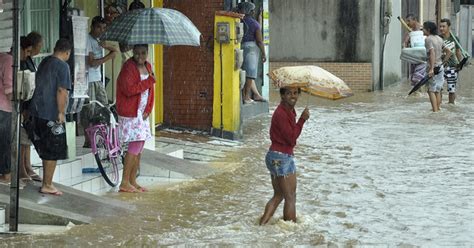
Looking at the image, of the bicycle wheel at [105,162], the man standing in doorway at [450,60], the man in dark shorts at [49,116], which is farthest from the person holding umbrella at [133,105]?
the man standing in doorway at [450,60]

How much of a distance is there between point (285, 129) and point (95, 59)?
3716 mm

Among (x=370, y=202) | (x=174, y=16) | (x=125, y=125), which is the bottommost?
(x=370, y=202)

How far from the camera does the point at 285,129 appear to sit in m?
9.66

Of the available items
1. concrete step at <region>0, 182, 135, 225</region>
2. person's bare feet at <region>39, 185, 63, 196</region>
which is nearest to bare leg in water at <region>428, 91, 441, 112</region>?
concrete step at <region>0, 182, 135, 225</region>

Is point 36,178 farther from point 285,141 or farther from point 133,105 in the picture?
point 285,141

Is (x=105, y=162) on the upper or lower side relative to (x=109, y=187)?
upper

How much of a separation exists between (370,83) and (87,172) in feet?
50.9

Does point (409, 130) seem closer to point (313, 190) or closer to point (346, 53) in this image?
point (313, 190)

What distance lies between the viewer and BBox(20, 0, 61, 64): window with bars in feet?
39.7

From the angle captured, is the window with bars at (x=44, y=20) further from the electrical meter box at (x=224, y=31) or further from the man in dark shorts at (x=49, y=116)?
the electrical meter box at (x=224, y=31)

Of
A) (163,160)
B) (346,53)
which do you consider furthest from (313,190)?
(346,53)

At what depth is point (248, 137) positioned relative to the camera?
17.0 meters

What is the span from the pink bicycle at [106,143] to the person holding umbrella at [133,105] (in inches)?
9.1

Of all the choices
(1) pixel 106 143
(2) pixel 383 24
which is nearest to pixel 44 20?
(1) pixel 106 143
